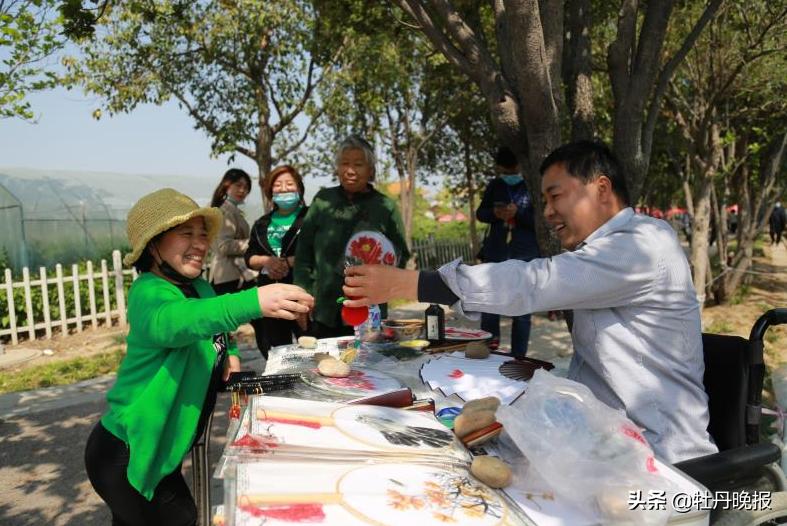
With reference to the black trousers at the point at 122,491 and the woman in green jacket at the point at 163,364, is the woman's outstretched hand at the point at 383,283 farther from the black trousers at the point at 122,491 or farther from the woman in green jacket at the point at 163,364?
the black trousers at the point at 122,491

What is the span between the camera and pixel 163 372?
6.35 ft

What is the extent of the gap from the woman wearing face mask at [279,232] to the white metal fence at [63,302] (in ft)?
18.3

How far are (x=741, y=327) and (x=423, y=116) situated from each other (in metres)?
8.97

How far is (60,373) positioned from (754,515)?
271 inches

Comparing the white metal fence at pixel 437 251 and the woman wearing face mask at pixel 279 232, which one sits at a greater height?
the woman wearing face mask at pixel 279 232

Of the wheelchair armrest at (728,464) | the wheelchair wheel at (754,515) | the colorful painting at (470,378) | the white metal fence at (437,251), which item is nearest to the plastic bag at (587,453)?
the wheelchair armrest at (728,464)

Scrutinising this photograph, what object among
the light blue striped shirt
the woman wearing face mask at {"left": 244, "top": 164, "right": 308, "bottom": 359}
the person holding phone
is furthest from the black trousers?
the person holding phone

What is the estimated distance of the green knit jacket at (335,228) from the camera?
3.61m

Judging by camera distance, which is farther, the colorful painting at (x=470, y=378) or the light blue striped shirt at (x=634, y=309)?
the colorful painting at (x=470, y=378)

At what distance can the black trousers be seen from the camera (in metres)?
1.92

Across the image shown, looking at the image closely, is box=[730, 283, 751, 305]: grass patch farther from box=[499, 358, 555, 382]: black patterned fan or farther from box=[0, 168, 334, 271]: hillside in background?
box=[0, 168, 334, 271]: hillside in background

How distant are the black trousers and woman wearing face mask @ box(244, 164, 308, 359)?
89.4 inches

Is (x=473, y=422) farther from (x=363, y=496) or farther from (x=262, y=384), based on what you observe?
(x=262, y=384)

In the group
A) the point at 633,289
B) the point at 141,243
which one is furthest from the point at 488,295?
the point at 141,243
